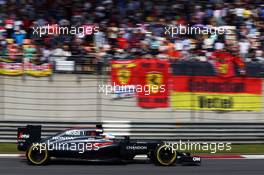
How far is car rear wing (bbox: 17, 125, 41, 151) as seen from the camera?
11.4 metres

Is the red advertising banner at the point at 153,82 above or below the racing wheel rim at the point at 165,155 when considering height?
above

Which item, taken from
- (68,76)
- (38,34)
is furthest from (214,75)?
(38,34)

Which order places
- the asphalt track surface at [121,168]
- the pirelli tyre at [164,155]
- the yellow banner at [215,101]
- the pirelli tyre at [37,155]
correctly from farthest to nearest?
the yellow banner at [215,101], the pirelli tyre at [164,155], the pirelli tyre at [37,155], the asphalt track surface at [121,168]

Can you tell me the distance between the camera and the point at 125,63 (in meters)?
15.8

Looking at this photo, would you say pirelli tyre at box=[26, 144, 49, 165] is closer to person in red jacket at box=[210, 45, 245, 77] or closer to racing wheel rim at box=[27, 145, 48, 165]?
racing wheel rim at box=[27, 145, 48, 165]

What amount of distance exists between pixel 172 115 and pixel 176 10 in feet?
11.6

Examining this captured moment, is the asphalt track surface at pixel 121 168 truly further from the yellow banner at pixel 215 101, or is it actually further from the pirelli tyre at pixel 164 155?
the yellow banner at pixel 215 101

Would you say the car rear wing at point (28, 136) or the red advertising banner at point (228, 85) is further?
the red advertising banner at point (228, 85)

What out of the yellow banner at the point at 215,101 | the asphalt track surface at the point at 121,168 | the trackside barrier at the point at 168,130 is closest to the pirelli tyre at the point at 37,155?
the asphalt track surface at the point at 121,168

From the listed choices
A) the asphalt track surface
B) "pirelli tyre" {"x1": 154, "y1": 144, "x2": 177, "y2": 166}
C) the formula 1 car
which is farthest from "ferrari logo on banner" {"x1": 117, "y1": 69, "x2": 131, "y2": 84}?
"pirelli tyre" {"x1": 154, "y1": 144, "x2": 177, "y2": 166}

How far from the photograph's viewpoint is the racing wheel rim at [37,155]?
440 inches

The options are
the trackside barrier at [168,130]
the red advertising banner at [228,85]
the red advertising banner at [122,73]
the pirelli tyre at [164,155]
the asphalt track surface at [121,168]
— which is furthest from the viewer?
the red advertising banner at [228,85]

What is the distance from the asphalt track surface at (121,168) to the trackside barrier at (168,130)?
2.40m

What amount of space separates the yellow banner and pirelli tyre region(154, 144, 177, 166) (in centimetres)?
438
